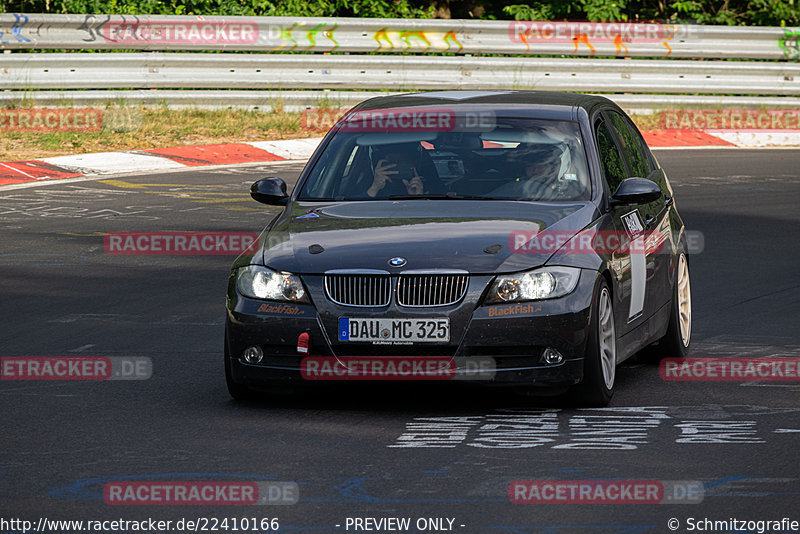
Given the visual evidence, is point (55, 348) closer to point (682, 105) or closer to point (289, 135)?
point (289, 135)

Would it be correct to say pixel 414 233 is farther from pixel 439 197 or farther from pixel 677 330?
pixel 677 330

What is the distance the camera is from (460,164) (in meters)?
8.08

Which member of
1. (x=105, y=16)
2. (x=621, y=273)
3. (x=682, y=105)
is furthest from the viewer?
(x=682, y=105)

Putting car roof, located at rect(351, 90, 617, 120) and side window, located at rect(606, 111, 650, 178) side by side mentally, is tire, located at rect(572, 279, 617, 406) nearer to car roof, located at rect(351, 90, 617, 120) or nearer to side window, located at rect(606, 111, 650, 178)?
car roof, located at rect(351, 90, 617, 120)

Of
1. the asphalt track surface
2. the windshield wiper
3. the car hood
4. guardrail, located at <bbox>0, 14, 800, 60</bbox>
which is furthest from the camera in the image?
guardrail, located at <bbox>0, 14, 800, 60</bbox>

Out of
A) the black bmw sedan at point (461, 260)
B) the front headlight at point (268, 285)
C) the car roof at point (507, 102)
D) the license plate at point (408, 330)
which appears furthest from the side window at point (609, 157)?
the front headlight at point (268, 285)

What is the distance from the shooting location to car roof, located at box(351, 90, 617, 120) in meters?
8.41

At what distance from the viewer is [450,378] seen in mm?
6828

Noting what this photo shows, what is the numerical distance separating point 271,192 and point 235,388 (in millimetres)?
1345

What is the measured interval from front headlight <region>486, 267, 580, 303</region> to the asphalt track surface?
0.57m

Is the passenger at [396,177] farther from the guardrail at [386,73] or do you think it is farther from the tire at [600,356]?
the guardrail at [386,73]

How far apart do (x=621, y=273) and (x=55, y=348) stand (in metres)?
3.40

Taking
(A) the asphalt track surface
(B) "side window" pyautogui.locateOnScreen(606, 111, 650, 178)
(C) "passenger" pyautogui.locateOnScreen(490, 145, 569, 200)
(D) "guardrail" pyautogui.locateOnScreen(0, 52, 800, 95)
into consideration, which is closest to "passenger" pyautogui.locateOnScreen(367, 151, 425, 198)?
(C) "passenger" pyautogui.locateOnScreen(490, 145, 569, 200)

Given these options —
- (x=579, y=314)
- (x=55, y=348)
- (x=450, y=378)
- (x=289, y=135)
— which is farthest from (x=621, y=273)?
(x=289, y=135)
